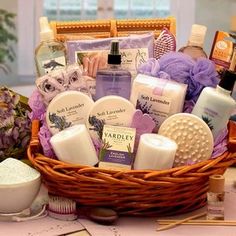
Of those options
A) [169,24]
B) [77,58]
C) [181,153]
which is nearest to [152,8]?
[169,24]

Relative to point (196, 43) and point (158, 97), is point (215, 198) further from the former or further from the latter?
point (196, 43)

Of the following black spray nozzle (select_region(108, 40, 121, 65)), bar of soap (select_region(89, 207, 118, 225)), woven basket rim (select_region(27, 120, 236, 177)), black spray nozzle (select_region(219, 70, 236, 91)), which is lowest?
bar of soap (select_region(89, 207, 118, 225))

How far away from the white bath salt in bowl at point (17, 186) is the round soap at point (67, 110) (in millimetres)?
84

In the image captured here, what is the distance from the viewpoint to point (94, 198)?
0.76 meters

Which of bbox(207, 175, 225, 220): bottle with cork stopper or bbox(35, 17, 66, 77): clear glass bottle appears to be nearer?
bbox(207, 175, 225, 220): bottle with cork stopper

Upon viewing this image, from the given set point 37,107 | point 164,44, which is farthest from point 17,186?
point 164,44

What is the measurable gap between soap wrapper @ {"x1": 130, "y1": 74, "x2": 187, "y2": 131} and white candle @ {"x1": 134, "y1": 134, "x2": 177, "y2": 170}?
77 millimetres

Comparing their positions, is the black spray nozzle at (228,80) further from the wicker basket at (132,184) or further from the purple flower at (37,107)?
the purple flower at (37,107)

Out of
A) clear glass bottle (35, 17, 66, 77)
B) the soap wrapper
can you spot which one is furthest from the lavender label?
clear glass bottle (35, 17, 66, 77)

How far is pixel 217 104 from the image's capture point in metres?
0.81

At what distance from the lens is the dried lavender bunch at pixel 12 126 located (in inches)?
35.9

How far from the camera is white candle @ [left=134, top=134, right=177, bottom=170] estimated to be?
0.75m

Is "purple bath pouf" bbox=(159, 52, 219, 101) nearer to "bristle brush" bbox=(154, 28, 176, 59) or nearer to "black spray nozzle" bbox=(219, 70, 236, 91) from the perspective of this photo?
"black spray nozzle" bbox=(219, 70, 236, 91)

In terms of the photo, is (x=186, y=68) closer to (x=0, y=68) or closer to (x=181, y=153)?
(x=181, y=153)
